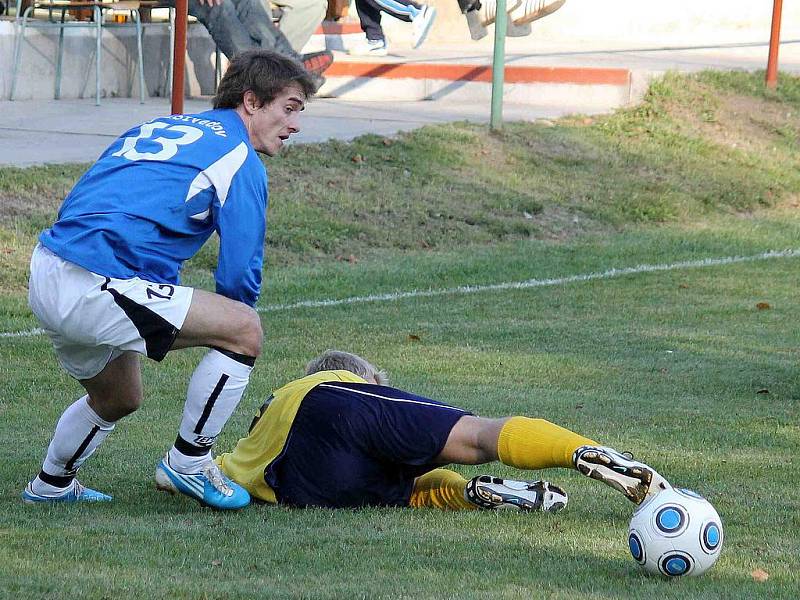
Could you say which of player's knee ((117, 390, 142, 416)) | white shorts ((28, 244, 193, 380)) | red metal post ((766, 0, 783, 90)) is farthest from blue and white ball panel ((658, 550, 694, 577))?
red metal post ((766, 0, 783, 90))

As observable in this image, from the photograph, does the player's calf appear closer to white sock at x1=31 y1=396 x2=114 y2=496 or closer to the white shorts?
the white shorts

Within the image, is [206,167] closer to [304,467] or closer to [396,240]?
[304,467]

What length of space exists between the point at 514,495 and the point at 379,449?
0.51 meters

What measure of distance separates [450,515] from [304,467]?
538 millimetres

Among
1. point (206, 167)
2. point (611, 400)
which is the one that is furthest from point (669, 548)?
point (611, 400)

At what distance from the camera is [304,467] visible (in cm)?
500

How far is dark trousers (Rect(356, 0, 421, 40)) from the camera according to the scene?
17203 millimetres

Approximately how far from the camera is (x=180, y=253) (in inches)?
189

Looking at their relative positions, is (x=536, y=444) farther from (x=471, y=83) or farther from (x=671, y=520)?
(x=471, y=83)

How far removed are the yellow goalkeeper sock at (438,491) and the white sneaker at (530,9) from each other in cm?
1196

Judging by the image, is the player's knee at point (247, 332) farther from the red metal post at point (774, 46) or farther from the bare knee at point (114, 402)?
the red metal post at point (774, 46)

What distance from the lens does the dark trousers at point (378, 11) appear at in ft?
56.4

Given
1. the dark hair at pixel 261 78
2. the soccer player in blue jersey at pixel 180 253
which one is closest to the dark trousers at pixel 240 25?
the dark hair at pixel 261 78

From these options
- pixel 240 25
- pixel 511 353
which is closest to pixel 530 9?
pixel 240 25
